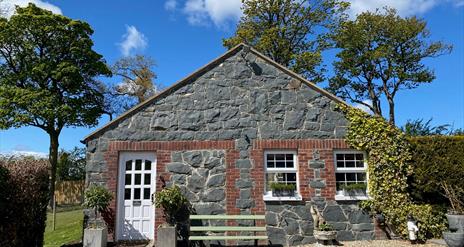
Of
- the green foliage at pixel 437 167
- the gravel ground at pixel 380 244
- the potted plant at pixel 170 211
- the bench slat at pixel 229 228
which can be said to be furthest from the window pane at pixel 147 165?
the green foliage at pixel 437 167

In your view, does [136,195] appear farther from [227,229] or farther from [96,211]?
[227,229]

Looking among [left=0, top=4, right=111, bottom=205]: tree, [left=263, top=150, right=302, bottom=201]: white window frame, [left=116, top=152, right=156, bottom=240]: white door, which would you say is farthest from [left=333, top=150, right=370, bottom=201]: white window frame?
[left=0, top=4, right=111, bottom=205]: tree

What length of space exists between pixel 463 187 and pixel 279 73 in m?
5.91

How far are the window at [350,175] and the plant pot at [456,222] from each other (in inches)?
82.3

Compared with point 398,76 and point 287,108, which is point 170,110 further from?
point 398,76

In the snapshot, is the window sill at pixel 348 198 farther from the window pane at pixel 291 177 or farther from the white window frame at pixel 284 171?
the window pane at pixel 291 177

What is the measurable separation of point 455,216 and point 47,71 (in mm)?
20111

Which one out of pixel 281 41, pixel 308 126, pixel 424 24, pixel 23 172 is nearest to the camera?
pixel 23 172

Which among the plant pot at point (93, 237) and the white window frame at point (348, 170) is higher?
the white window frame at point (348, 170)

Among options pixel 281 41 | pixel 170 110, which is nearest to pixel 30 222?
pixel 170 110

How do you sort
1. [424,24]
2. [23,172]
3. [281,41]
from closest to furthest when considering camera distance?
[23,172]
[281,41]
[424,24]

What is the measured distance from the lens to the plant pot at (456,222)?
855 cm

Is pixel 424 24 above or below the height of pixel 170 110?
above

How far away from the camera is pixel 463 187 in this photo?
9.53 m
